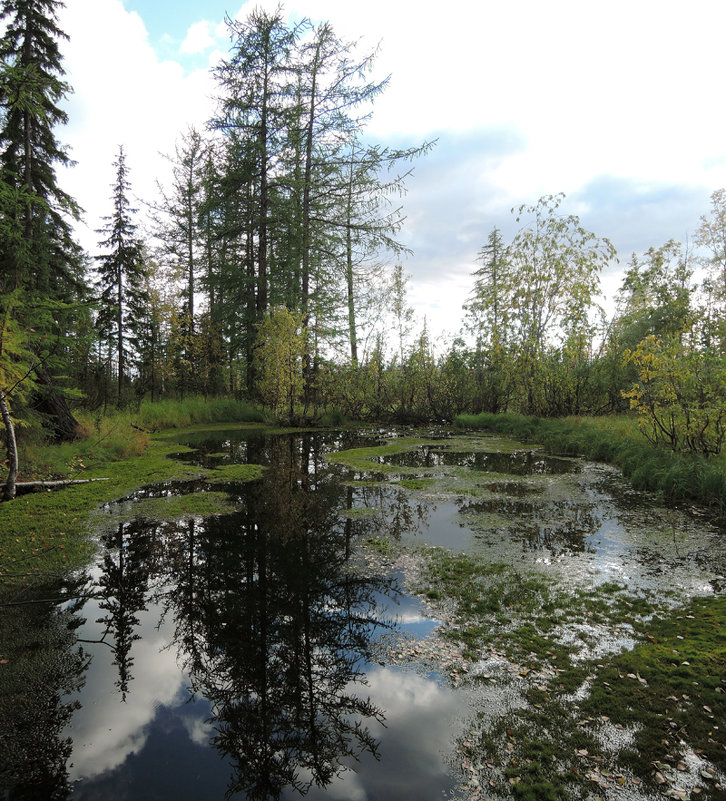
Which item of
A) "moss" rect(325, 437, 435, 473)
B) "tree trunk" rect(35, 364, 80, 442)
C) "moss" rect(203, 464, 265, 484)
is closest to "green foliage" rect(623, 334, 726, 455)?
"moss" rect(325, 437, 435, 473)

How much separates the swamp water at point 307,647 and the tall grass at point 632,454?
945 mm

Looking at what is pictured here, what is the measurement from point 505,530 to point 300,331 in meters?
11.7

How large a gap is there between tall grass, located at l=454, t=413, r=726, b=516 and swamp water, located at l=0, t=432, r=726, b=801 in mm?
945

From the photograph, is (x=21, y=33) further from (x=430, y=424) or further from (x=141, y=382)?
(x=430, y=424)

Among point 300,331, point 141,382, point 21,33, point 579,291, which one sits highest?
point 21,33

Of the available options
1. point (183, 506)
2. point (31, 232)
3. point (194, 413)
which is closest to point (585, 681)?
point (183, 506)

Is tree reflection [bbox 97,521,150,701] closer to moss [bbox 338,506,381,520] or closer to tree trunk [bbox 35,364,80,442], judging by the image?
moss [bbox 338,506,381,520]

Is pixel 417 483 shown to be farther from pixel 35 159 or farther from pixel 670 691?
pixel 35 159

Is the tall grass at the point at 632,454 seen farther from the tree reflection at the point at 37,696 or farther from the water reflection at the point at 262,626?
the tree reflection at the point at 37,696

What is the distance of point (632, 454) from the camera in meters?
8.77

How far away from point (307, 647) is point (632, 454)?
845cm

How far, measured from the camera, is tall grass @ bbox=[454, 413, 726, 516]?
648 centimetres

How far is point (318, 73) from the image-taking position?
17.8 m

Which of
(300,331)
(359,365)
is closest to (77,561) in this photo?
(300,331)
